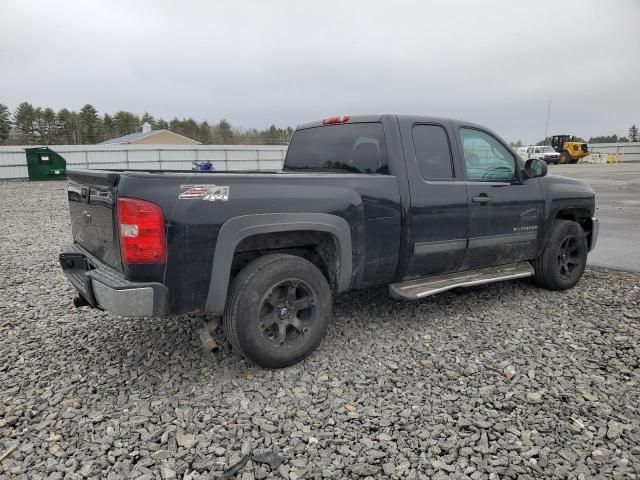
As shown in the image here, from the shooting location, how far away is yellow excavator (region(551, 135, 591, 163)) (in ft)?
137

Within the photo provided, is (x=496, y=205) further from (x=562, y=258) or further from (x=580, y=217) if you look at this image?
(x=580, y=217)

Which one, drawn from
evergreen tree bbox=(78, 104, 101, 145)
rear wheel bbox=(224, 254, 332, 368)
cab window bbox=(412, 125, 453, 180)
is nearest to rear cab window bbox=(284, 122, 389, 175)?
cab window bbox=(412, 125, 453, 180)

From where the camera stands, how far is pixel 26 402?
9.84 feet

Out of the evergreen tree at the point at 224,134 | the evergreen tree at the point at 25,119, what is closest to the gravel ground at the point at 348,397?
the evergreen tree at the point at 224,134

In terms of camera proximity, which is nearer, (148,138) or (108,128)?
(148,138)

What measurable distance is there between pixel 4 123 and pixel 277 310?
7812 centimetres

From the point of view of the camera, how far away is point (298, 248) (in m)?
3.69

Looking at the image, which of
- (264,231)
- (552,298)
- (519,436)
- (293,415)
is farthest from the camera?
(552,298)

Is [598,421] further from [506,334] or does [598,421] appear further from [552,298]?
[552,298]

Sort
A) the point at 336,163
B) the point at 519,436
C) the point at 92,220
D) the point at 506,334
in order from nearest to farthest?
the point at 519,436
the point at 92,220
the point at 506,334
the point at 336,163

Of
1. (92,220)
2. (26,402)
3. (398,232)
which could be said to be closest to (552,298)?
(398,232)

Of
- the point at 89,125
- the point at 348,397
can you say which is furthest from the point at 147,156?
the point at 89,125

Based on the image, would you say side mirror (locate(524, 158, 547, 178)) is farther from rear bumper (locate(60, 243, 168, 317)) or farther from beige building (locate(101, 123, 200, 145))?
beige building (locate(101, 123, 200, 145))

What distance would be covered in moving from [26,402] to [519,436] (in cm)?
307
